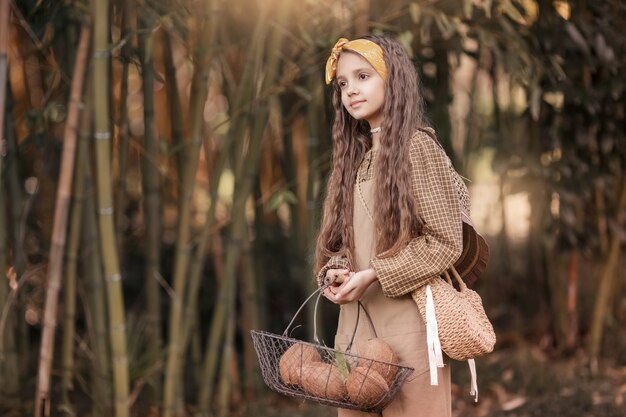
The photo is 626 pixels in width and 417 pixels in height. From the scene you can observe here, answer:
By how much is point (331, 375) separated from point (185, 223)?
1.49 meters

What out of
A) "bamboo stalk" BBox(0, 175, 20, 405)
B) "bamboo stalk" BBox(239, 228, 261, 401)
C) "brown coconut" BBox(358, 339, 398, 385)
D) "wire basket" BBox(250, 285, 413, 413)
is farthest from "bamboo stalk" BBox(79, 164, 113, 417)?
"brown coconut" BBox(358, 339, 398, 385)

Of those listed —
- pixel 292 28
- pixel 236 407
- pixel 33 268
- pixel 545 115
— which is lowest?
pixel 236 407

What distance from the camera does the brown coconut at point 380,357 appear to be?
70.5 inches

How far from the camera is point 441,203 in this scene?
1862 mm

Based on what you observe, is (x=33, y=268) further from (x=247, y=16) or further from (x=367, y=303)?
(x=367, y=303)

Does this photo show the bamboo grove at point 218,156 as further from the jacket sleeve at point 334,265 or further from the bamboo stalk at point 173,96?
the jacket sleeve at point 334,265

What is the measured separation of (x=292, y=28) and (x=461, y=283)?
1.76 m

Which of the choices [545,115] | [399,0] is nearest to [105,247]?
[399,0]

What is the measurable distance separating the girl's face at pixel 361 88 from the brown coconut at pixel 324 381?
51 cm

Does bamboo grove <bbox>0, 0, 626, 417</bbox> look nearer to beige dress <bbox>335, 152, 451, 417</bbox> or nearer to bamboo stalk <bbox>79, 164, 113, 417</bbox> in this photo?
bamboo stalk <bbox>79, 164, 113, 417</bbox>

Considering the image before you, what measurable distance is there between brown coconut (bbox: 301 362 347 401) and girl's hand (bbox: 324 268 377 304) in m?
0.13

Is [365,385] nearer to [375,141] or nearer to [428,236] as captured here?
[428,236]

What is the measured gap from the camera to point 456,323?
1.83 meters

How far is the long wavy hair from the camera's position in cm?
187
